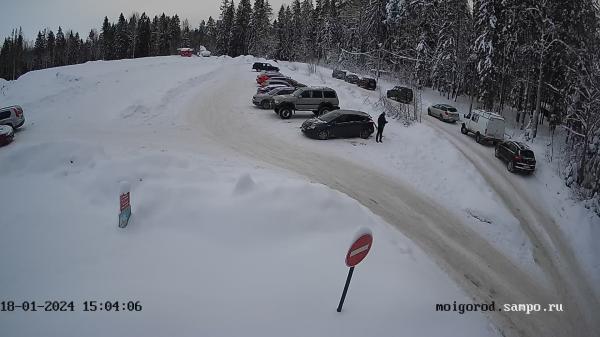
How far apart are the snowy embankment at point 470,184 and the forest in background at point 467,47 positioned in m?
1.77

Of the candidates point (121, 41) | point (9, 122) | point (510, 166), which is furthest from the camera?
point (121, 41)

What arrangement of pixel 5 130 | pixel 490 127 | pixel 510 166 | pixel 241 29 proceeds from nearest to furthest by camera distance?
Answer: pixel 5 130 < pixel 510 166 < pixel 490 127 < pixel 241 29

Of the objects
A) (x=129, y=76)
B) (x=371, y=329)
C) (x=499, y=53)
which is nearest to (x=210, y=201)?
(x=371, y=329)

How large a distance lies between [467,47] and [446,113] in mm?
16987

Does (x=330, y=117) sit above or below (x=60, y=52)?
below

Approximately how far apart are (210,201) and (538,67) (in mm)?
30392

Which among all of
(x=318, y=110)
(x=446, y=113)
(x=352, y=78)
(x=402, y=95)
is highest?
(x=352, y=78)

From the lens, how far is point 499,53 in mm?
32062

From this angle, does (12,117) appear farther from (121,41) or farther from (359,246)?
(121,41)

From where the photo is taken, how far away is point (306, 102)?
24500mm

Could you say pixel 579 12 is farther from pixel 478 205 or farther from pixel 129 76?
pixel 129 76

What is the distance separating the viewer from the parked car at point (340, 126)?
20.0 m

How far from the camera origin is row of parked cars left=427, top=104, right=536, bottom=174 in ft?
61.8

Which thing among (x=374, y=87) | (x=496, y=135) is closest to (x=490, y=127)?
(x=496, y=135)
